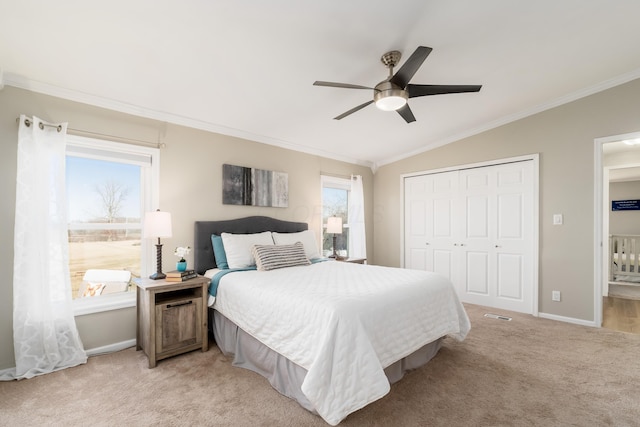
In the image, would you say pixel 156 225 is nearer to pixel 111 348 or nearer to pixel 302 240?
pixel 111 348

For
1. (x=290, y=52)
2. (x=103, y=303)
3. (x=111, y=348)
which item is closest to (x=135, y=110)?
(x=290, y=52)

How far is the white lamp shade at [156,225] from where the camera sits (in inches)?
106

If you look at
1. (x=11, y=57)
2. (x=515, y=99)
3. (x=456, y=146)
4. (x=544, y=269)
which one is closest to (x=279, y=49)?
(x=11, y=57)

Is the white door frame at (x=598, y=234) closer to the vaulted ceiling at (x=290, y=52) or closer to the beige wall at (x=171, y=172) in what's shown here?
the vaulted ceiling at (x=290, y=52)

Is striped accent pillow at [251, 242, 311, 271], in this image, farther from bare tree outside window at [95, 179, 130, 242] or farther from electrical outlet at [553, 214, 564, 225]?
electrical outlet at [553, 214, 564, 225]

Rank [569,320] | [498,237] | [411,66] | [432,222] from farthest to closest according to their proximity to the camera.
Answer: [432,222] < [498,237] < [569,320] < [411,66]

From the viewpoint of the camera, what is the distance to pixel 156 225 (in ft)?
8.93

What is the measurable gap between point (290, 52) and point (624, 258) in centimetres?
772

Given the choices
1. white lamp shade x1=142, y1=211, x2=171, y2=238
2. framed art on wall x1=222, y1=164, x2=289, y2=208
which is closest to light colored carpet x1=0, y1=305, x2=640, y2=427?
white lamp shade x1=142, y1=211, x2=171, y2=238

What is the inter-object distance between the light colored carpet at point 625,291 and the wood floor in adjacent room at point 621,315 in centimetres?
28

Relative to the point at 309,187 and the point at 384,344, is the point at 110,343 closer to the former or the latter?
the point at 384,344

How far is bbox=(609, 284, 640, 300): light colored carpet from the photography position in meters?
4.87

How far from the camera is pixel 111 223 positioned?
2.90m

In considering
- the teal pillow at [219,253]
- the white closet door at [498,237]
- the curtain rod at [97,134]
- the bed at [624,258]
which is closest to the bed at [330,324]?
the teal pillow at [219,253]
